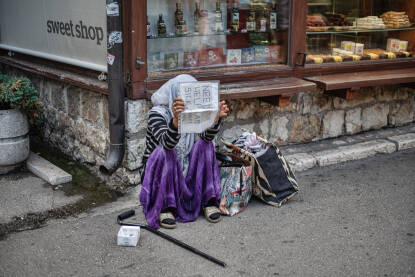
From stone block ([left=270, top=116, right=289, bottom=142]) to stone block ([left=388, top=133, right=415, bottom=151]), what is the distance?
1.51 m

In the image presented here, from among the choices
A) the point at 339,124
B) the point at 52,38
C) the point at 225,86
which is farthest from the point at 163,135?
the point at 339,124

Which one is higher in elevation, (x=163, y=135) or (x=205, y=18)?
(x=205, y=18)

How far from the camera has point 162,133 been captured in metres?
4.09

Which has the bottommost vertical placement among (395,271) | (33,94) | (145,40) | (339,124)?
(395,271)

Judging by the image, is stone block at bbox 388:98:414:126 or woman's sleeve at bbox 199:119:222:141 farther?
stone block at bbox 388:98:414:126

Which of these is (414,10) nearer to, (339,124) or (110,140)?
(339,124)

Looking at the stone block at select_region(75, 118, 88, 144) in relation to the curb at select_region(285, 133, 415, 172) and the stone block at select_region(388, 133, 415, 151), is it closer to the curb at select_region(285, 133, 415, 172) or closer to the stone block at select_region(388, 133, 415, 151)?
the curb at select_region(285, 133, 415, 172)

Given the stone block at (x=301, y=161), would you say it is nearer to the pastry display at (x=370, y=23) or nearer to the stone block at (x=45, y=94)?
the pastry display at (x=370, y=23)

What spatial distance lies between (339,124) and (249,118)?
1.39 m

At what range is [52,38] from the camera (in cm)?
576

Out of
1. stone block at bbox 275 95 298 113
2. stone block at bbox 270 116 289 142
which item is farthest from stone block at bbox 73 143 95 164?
stone block at bbox 275 95 298 113

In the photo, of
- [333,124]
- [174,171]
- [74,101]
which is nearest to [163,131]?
[174,171]

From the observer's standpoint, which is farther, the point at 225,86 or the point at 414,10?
the point at 414,10

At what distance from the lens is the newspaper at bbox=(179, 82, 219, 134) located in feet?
12.4
